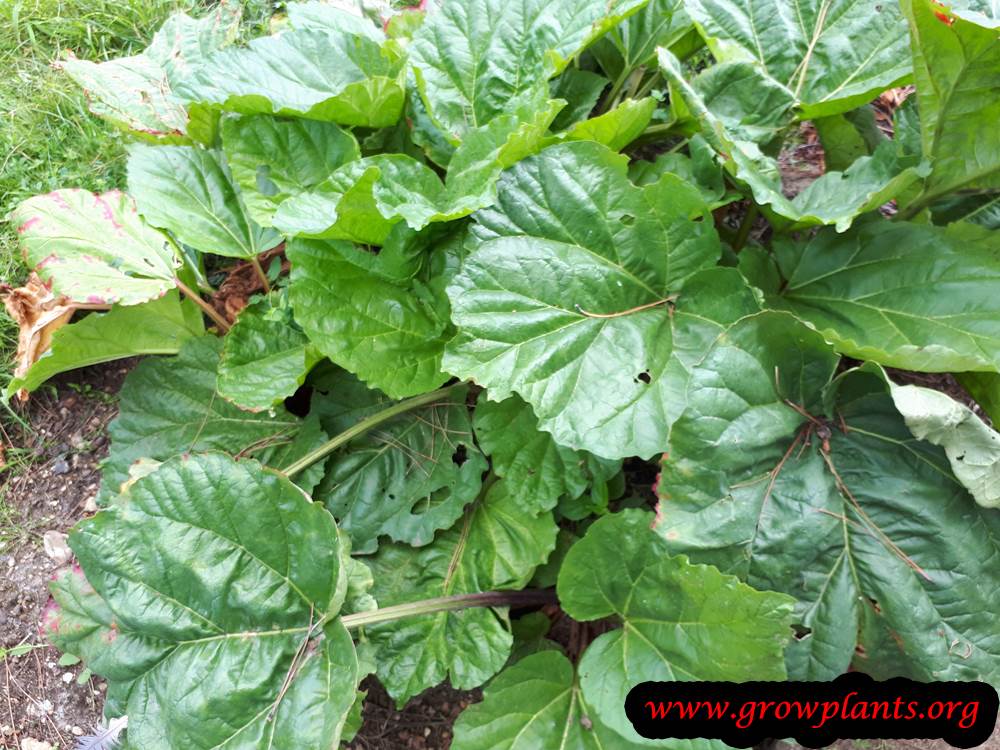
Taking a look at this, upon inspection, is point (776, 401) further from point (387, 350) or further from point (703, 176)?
point (387, 350)

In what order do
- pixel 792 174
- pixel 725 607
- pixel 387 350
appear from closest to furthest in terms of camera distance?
pixel 725 607 < pixel 387 350 < pixel 792 174

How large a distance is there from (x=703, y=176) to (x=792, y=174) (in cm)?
63

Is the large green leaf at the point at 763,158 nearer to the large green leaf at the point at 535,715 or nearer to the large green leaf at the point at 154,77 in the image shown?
the large green leaf at the point at 535,715

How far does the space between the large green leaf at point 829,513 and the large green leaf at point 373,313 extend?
24.0 inches

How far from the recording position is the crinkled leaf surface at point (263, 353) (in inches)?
72.6

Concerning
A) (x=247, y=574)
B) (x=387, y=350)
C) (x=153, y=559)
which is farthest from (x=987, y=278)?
(x=153, y=559)

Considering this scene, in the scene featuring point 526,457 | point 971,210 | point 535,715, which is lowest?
point 535,715

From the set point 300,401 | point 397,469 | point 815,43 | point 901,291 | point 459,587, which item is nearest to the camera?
point 901,291

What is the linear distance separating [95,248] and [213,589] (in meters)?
0.97

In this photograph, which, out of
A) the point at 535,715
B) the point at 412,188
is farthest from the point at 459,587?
the point at 412,188

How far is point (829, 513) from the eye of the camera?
1515 millimetres

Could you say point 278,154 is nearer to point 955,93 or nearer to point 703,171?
point 703,171

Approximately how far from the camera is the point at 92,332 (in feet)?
6.61

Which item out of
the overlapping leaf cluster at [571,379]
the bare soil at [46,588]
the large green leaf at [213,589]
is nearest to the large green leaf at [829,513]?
the overlapping leaf cluster at [571,379]
